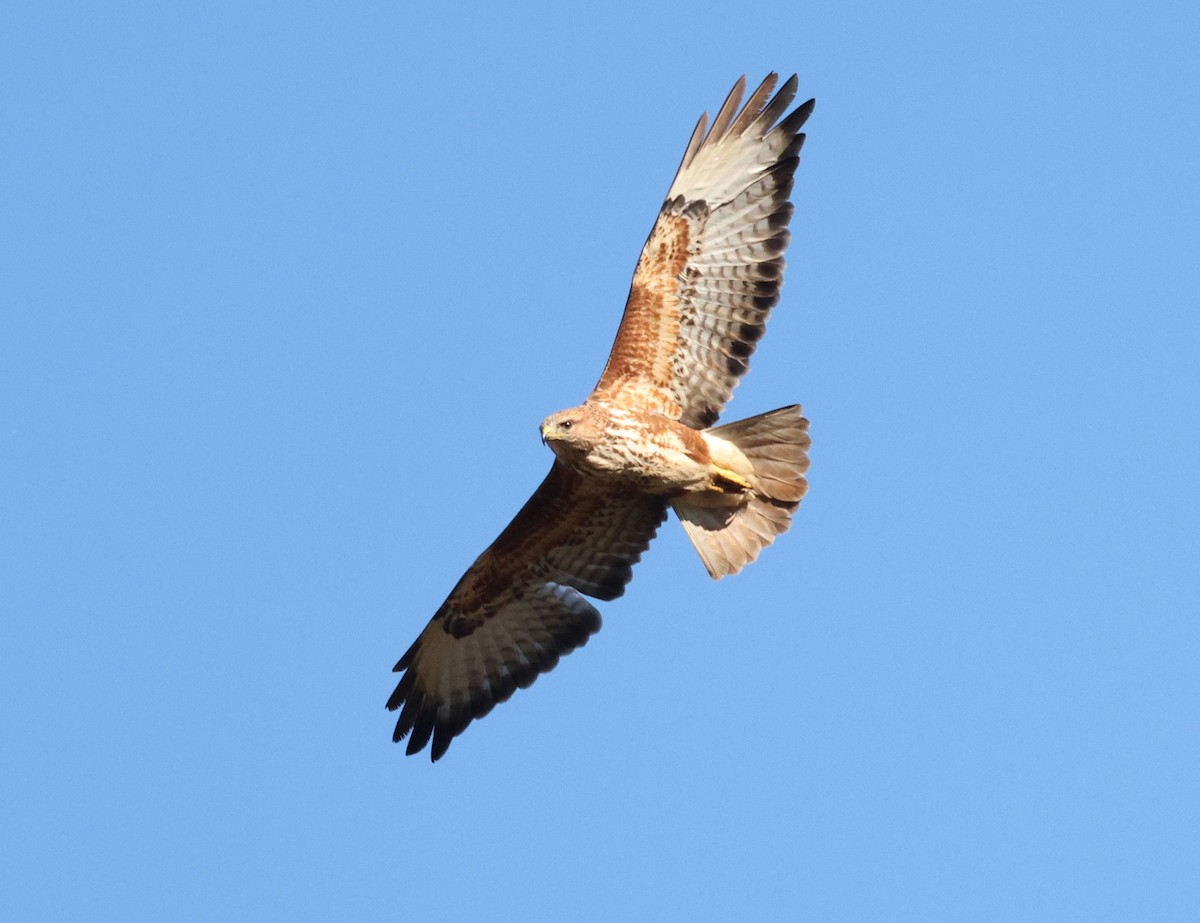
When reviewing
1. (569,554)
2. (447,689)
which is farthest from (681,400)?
(447,689)

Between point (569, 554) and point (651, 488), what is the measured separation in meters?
0.89

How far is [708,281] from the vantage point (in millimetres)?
11555

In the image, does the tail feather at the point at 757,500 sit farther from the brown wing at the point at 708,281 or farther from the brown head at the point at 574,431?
the brown head at the point at 574,431

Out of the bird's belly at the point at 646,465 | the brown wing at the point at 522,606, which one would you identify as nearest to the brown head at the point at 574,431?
the bird's belly at the point at 646,465

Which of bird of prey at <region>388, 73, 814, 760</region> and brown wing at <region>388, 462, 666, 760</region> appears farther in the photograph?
brown wing at <region>388, 462, 666, 760</region>

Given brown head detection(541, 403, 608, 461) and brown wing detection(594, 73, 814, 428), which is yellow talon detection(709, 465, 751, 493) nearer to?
brown wing detection(594, 73, 814, 428)

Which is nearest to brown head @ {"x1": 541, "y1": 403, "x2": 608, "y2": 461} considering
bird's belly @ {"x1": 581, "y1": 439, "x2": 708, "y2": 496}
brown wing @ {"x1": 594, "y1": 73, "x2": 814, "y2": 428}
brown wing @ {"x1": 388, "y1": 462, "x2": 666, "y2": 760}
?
bird's belly @ {"x1": 581, "y1": 439, "x2": 708, "y2": 496}

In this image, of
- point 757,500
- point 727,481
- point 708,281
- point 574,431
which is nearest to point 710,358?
point 708,281

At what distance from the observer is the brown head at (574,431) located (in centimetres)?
1091

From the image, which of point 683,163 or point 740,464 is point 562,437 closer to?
point 740,464

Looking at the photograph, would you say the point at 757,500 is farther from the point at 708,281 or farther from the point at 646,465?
the point at 708,281

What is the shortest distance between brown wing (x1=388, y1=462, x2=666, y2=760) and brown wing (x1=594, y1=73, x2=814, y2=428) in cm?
75

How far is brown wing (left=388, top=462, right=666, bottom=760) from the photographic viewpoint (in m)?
12.0

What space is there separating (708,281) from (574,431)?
1321 millimetres
